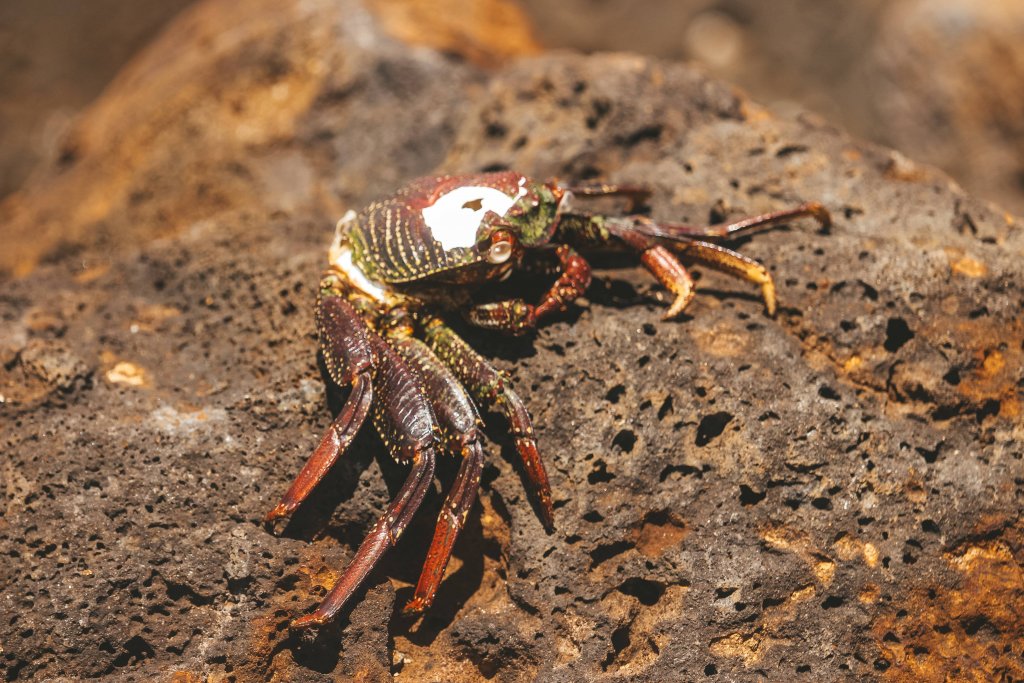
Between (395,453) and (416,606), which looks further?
(395,453)

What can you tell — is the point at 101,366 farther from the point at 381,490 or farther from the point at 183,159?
the point at 183,159

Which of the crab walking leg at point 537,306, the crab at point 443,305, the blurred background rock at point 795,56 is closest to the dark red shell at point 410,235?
the crab at point 443,305

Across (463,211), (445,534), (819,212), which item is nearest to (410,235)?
(463,211)

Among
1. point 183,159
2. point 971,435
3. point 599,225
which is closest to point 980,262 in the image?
point 971,435

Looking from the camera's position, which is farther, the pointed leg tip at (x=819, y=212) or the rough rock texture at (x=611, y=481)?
the pointed leg tip at (x=819, y=212)

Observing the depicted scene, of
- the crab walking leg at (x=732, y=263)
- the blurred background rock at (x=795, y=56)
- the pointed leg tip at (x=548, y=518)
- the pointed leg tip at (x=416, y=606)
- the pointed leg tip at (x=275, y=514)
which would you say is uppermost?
the blurred background rock at (x=795, y=56)

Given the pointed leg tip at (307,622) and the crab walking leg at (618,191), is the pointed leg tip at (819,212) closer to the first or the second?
the crab walking leg at (618,191)

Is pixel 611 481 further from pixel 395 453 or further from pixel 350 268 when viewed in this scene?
pixel 350 268
